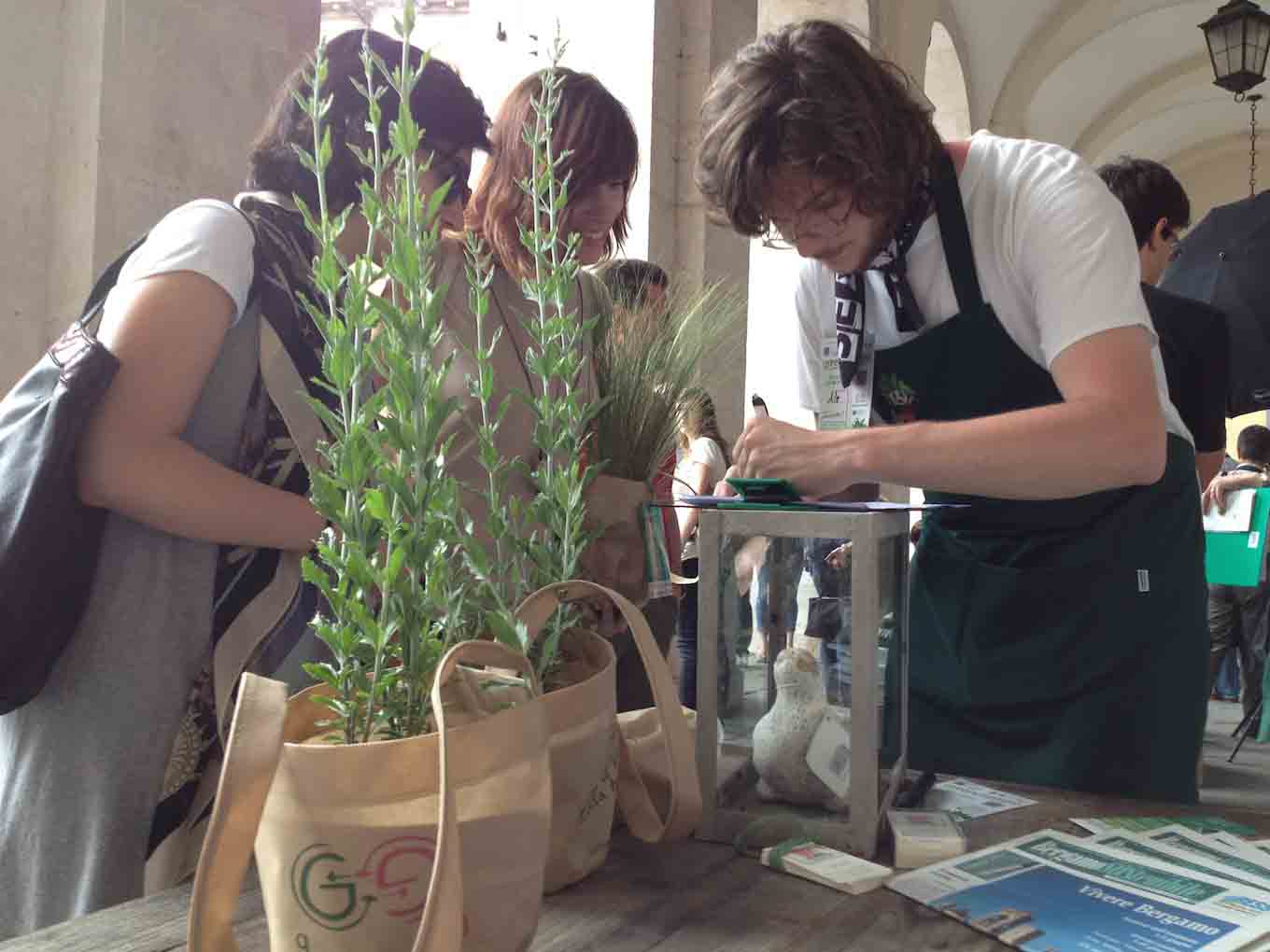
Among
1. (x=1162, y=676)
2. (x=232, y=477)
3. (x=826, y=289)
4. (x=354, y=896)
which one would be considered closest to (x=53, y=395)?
(x=232, y=477)

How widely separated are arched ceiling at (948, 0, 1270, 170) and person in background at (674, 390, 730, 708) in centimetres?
543

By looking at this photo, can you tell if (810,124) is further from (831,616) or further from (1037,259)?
(831,616)

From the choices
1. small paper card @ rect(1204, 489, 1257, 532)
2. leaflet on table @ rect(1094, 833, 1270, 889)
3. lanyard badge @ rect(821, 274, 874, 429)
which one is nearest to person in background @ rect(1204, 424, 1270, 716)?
small paper card @ rect(1204, 489, 1257, 532)

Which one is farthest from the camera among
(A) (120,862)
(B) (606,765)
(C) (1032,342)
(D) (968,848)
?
(C) (1032,342)

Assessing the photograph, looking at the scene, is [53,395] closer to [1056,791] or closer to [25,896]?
[25,896]

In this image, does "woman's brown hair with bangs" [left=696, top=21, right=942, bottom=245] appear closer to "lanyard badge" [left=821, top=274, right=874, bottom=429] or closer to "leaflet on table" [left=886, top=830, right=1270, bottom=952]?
"lanyard badge" [left=821, top=274, right=874, bottom=429]

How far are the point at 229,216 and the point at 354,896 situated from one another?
901mm

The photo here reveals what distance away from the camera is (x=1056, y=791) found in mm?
1108

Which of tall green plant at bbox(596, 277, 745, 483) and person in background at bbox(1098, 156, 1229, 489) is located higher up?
person in background at bbox(1098, 156, 1229, 489)

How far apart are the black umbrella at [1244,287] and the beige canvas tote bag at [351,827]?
13.9 feet

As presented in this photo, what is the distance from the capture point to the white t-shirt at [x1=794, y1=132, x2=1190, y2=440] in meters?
1.22

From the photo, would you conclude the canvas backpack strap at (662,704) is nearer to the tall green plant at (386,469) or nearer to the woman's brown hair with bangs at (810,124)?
the tall green plant at (386,469)

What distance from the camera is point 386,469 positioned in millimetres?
626

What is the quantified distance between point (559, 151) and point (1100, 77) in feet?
37.0
